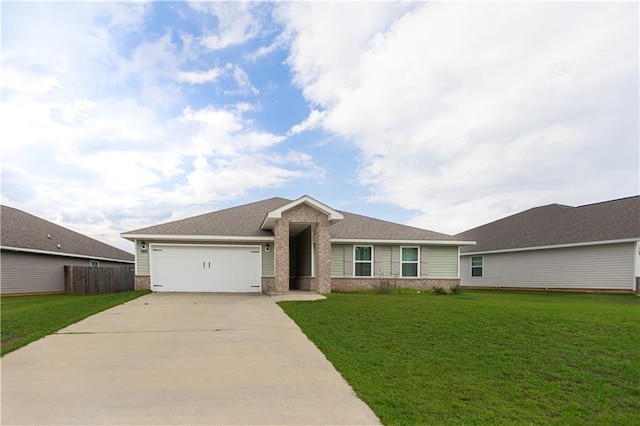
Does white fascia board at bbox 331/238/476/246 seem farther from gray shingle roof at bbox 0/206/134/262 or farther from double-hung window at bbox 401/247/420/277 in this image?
gray shingle roof at bbox 0/206/134/262

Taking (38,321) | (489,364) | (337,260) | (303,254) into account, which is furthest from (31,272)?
(489,364)

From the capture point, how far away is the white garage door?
15891 mm

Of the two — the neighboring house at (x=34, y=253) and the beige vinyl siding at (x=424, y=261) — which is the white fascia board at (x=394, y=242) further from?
the neighboring house at (x=34, y=253)

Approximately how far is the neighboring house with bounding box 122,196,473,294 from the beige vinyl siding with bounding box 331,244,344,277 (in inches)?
1.9

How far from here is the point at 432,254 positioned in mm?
17891

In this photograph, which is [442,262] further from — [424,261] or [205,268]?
[205,268]

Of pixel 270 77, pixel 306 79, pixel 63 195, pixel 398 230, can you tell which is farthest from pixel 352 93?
pixel 63 195

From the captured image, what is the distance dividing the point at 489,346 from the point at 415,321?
2.27 meters

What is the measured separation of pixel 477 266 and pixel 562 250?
274 inches

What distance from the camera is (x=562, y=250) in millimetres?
20047

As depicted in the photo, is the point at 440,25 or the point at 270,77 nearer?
the point at 440,25

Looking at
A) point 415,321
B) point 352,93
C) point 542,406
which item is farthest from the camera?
point 352,93

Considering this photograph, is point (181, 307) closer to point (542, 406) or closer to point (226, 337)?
point (226, 337)

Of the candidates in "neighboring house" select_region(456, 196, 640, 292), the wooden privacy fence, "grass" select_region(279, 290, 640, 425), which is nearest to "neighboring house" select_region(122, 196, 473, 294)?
the wooden privacy fence
